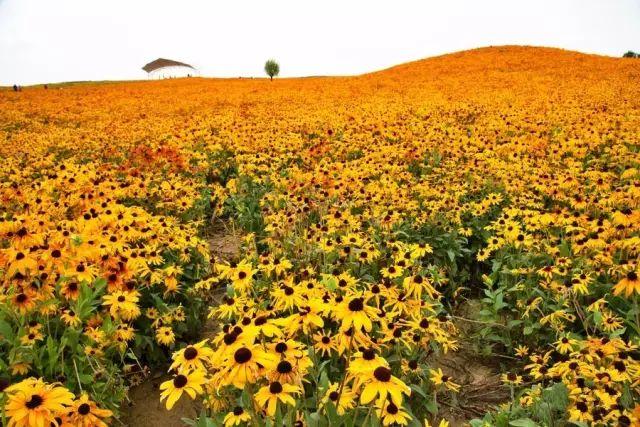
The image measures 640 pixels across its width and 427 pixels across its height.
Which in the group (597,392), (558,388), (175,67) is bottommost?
(558,388)

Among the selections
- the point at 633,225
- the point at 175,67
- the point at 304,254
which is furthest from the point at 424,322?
the point at 175,67

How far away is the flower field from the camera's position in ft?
8.43

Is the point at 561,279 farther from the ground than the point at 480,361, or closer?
farther from the ground

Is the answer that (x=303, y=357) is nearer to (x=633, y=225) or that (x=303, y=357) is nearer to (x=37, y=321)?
(x=37, y=321)

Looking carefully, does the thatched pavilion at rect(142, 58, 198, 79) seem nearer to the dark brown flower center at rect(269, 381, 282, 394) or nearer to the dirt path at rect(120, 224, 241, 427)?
the dirt path at rect(120, 224, 241, 427)

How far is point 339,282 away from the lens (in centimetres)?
388

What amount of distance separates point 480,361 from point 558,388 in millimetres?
1574

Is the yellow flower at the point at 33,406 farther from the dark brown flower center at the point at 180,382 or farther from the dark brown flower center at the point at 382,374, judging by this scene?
the dark brown flower center at the point at 382,374

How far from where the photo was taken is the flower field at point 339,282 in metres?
2.57

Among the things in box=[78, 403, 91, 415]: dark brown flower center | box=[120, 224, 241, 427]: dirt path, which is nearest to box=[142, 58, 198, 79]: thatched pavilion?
box=[120, 224, 241, 427]: dirt path

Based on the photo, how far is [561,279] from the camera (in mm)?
4691

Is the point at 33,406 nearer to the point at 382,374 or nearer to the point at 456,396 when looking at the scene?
the point at 382,374

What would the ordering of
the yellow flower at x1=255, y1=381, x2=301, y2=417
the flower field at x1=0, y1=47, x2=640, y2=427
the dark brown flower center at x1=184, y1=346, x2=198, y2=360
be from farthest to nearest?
the flower field at x1=0, y1=47, x2=640, y2=427, the dark brown flower center at x1=184, y1=346, x2=198, y2=360, the yellow flower at x1=255, y1=381, x2=301, y2=417

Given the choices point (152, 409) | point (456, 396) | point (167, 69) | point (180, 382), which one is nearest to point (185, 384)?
point (180, 382)
